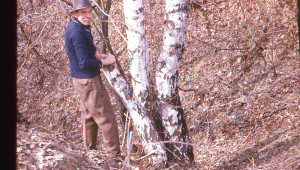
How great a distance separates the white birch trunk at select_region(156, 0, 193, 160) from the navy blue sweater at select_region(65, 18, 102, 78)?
37.9 inches

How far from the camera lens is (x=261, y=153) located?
5.24m

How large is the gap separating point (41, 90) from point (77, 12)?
5.53 m

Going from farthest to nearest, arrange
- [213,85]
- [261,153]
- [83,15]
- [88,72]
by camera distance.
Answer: [213,85]
[261,153]
[88,72]
[83,15]

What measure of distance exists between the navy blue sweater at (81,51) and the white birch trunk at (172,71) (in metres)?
0.96

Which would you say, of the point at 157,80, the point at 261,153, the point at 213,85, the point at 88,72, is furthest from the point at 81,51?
the point at 213,85

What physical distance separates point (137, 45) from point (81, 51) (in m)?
0.77

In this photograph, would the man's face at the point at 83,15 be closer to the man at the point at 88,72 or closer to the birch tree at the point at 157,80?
the man at the point at 88,72

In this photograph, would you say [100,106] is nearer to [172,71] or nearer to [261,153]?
[172,71]

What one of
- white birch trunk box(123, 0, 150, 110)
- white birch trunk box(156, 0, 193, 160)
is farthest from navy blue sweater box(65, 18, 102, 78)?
white birch trunk box(156, 0, 193, 160)

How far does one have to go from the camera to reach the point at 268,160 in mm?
4742

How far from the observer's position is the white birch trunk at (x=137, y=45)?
4301mm

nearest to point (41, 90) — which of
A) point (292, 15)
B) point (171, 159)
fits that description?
point (171, 159)

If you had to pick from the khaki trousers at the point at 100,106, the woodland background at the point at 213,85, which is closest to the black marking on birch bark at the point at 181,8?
the woodland background at the point at 213,85

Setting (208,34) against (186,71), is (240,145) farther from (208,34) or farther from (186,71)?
(208,34)
